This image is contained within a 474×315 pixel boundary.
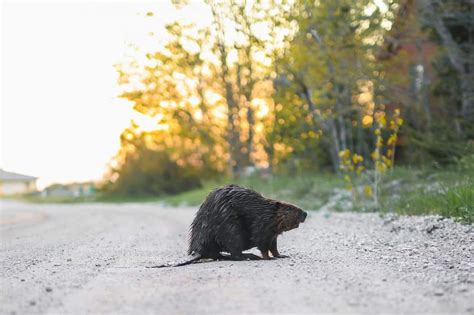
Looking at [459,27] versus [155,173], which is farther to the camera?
[155,173]

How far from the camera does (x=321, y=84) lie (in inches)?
969

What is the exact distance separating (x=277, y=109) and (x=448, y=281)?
76.1 feet

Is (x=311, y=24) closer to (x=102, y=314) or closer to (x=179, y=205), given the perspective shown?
(x=179, y=205)

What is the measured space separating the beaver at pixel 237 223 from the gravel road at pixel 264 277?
0.30m

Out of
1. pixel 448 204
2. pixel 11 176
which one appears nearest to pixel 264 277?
pixel 448 204

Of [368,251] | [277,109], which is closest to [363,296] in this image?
[368,251]

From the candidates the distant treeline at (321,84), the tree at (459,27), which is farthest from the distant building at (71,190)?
the tree at (459,27)

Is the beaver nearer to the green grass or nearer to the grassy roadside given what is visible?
the grassy roadside

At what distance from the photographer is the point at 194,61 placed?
3053 centimetres

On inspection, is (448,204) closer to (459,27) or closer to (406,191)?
(406,191)

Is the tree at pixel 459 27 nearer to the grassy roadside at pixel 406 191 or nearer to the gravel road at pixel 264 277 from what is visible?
the grassy roadside at pixel 406 191


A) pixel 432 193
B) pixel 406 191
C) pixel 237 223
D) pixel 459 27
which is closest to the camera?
pixel 237 223

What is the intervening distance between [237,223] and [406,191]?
10.9 metres

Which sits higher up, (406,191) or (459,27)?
(459,27)
